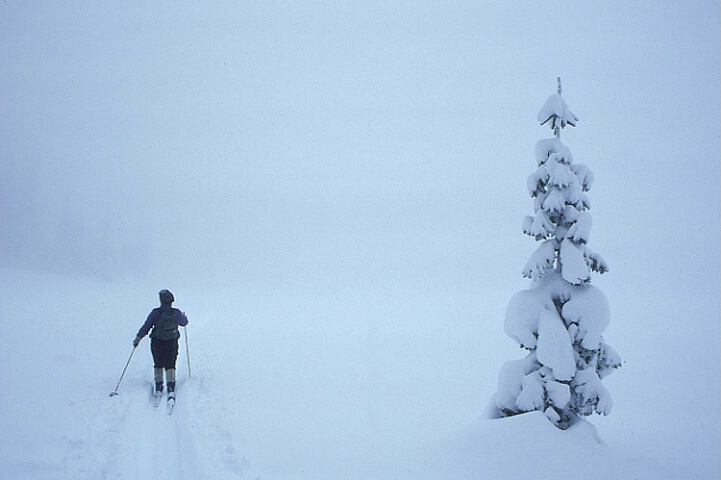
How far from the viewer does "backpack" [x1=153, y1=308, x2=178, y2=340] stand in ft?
41.6

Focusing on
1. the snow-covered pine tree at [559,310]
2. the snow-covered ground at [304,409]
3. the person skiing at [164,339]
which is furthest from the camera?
the person skiing at [164,339]

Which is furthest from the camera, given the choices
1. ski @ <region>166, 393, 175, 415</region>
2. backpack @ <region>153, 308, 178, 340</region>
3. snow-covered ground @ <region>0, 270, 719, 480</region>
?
backpack @ <region>153, 308, 178, 340</region>

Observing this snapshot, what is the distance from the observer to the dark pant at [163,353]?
1250 cm

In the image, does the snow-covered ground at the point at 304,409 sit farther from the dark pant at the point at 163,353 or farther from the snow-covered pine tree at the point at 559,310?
the dark pant at the point at 163,353

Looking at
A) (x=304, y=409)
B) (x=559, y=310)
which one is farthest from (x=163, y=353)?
(x=559, y=310)

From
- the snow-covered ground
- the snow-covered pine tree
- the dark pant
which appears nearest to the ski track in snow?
the snow-covered ground

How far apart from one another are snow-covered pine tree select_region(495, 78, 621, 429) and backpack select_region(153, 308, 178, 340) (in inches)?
353

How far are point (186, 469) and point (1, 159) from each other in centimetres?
13085

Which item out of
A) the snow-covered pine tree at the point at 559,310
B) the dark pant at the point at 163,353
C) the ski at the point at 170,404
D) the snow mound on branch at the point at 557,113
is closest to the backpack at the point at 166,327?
the dark pant at the point at 163,353

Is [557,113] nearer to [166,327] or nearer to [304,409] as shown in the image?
[304,409]

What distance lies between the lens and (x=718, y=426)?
19500 mm

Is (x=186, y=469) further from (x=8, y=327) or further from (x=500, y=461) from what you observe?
(x=8, y=327)

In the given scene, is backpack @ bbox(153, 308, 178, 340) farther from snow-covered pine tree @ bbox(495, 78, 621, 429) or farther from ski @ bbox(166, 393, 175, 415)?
snow-covered pine tree @ bbox(495, 78, 621, 429)

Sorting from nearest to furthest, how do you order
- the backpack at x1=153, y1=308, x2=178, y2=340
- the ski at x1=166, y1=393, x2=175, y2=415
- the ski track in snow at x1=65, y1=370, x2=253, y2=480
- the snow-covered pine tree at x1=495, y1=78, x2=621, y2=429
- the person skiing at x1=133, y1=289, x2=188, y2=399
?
the ski track in snow at x1=65, y1=370, x2=253, y2=480, the snow-covered pine tree at x1=495, y1=78, x2=621, y2=429, the ski at x1=166, y1=393, x2=175, y2=415, the person skiing at x1=133, y1=289, x2=188, y2=399, the backpack at x1=153, y1=308, x2=178, y2=340
